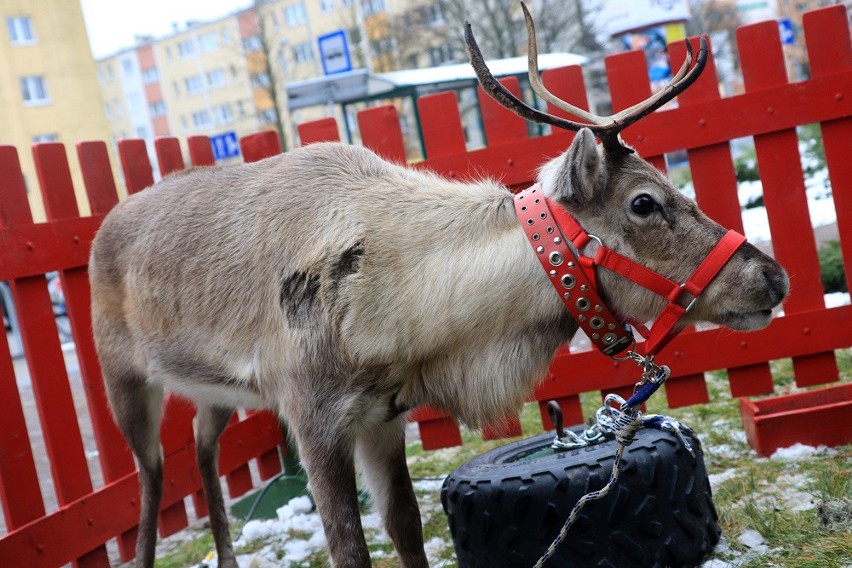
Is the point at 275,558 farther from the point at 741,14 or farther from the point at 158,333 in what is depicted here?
A: the point at 741,14

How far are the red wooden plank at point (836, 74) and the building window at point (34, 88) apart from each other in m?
44.3

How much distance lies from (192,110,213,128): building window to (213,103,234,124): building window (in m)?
0.83

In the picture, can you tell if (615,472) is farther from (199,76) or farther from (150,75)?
(150,75)

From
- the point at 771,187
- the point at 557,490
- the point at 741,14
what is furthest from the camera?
the point at 741,14

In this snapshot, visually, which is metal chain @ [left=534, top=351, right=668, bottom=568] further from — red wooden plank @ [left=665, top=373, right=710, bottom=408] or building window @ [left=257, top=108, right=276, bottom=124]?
building window @ [left=257, top=108, right=276, bottom=124]

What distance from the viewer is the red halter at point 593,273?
2.70 m

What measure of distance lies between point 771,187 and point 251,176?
2.56 meters

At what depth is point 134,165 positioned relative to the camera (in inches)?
180

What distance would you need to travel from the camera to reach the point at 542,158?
4.55 metres

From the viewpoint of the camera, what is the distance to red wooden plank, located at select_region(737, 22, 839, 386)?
4.46 m

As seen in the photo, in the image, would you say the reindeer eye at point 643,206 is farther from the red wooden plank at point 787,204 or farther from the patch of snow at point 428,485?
the patch of snow at point 428,485

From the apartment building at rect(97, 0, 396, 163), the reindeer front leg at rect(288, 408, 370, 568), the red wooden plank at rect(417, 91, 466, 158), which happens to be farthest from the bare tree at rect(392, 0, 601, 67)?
the apartment building at rect(97, 0, 396, 163)

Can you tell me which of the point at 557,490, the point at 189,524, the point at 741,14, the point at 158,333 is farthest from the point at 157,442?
the point at 741,14

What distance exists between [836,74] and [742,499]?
2081mm
